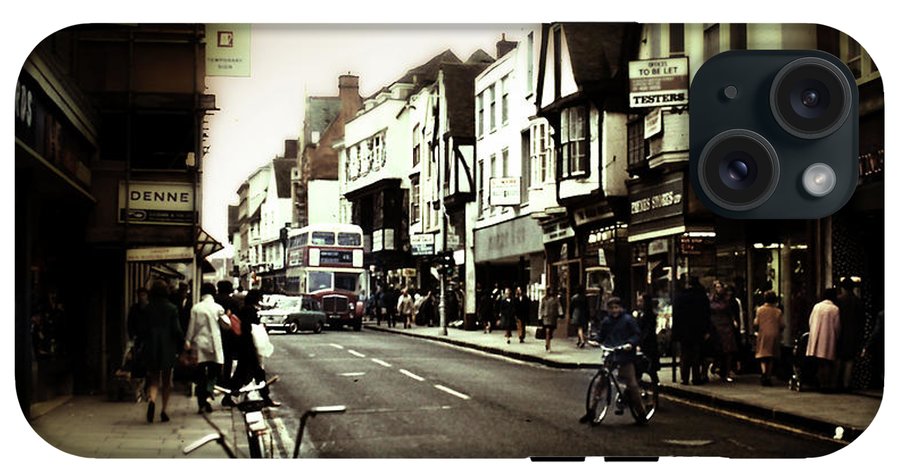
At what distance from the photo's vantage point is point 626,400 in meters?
11.1

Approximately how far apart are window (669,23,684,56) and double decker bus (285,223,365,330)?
9.03 feet

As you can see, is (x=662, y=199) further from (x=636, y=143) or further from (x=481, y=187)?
(x=481, y=187)

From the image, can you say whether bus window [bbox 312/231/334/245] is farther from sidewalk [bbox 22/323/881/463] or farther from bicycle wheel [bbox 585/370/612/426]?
bicycle wheel [bbox 585/370/612/426]

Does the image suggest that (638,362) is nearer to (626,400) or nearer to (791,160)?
(626,400)

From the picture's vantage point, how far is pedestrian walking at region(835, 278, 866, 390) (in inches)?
438

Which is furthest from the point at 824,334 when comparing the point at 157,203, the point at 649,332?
the point at 157,203

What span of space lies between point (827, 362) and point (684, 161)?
1764mm

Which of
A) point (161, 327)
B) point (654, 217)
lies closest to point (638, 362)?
point (654, 217)

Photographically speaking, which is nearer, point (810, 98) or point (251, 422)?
point (251, 422)

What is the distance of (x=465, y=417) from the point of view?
11.2 m

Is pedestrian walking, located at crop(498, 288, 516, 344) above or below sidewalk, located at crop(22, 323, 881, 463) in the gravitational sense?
above

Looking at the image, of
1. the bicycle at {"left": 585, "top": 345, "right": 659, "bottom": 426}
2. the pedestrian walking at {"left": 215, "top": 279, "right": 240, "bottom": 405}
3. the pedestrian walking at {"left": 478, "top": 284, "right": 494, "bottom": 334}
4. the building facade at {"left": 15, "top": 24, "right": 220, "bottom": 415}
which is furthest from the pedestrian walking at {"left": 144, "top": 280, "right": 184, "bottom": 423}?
the bicycle at {"left": 585, "top": 345, "right": 659, "bottom": 426}

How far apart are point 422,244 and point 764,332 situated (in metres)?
2.76

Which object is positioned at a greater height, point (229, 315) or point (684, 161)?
point (684, 161)
